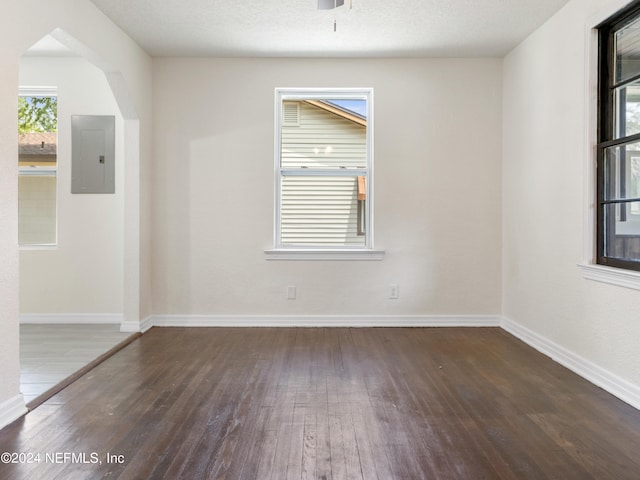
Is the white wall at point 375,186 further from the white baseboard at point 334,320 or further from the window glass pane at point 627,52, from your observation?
the window glass pane at point 627,52

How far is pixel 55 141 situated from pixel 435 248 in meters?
3.92

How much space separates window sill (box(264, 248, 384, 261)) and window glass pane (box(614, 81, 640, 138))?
2.22 m

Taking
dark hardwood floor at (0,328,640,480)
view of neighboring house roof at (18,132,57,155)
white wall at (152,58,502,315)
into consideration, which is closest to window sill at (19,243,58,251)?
view of neighboring house roof at (18,132,57,155)

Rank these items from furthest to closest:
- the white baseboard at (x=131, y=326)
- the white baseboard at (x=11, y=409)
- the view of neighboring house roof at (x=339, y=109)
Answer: the view of neighboring house roof at (x=339, y=109) < the white baseboard at (x=131, y=326) < the white baseboard at (x=11, y=409)

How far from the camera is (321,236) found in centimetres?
461

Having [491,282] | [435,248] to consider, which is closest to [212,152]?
[435,248]

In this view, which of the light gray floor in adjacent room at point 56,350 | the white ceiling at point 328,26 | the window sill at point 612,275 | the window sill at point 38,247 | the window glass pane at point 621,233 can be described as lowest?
the light gray floor in adjacent room at point 56,350

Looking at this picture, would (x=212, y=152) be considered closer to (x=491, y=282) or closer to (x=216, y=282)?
(x=216, y=282)

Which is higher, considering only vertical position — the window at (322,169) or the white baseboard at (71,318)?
the window at (322,169)

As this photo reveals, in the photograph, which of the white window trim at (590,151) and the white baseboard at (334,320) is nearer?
the white window trim at (590,151)

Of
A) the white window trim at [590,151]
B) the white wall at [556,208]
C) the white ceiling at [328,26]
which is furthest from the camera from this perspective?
the white ceiling at [328,26]

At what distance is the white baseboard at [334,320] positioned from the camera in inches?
177

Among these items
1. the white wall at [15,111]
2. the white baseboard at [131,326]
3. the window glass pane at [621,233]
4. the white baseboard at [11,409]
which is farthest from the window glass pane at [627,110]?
the white baseboard at [131,326]

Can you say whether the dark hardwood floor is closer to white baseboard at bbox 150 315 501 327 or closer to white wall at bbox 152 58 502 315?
white baseboard at bbox 150 315 501 327
